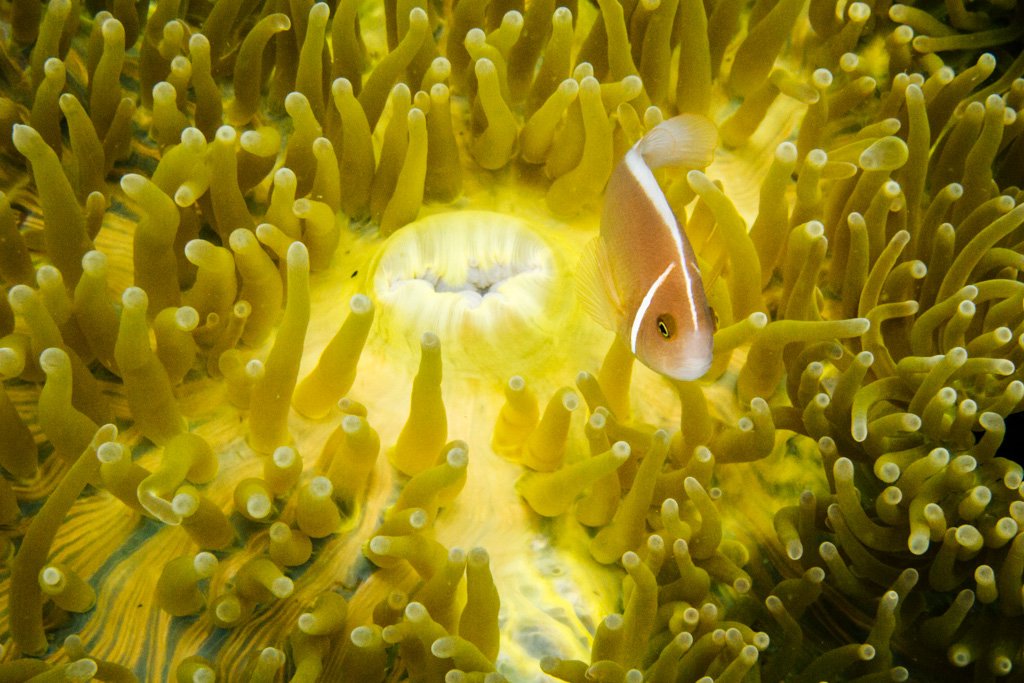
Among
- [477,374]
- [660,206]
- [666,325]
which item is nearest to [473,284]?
[477,374]

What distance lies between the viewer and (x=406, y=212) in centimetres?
221

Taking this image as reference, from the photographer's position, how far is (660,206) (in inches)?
61.2

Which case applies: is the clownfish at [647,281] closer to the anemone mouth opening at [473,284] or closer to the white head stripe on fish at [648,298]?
the white head stripe on fish at [648,298]

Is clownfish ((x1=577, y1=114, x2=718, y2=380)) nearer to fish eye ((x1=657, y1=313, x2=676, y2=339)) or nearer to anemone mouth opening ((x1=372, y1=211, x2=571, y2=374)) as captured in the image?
fish eye ((x1=657, y1=313, x2=676, y2=339))

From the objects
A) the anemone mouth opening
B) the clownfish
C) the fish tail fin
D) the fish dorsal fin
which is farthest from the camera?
the anemone mouth opening

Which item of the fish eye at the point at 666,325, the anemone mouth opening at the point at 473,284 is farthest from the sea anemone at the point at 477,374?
the fish eye at the point at 666,325

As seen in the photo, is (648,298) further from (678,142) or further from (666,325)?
(678,142)

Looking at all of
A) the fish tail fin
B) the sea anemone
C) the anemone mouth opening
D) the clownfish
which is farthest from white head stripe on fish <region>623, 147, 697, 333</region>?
the anemone mouth opening

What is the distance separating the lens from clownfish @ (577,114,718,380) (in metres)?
1.41

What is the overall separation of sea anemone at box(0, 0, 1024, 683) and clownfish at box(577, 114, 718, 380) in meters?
0.27

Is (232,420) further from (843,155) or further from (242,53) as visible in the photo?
(843,155)

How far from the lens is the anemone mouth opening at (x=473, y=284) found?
2.00 metres

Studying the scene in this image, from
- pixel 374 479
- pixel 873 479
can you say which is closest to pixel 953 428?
pixel 873 479

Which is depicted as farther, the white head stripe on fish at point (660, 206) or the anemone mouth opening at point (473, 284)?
the anemone mouth opening at point (473, 284)
